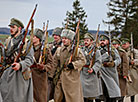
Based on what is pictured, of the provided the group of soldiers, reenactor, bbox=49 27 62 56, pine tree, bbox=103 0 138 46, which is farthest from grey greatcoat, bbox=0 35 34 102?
pine tree, bbox=103 0 138 46

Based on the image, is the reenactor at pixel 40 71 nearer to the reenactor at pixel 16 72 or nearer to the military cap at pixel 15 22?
the reenactor at pixel 16 72

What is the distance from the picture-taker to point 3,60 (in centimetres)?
574

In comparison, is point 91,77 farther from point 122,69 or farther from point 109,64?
point 122,69

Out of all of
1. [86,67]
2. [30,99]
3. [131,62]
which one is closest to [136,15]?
[131,62]

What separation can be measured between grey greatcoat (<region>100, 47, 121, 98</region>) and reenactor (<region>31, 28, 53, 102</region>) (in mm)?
2138

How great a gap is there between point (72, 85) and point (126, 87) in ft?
10.4

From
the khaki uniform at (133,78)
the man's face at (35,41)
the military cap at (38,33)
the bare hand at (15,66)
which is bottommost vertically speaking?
the khaki uniform at (133,78)

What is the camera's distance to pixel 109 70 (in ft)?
29.0

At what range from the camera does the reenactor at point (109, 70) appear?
869cm

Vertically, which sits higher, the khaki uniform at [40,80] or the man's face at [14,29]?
the man's face at [14,29]

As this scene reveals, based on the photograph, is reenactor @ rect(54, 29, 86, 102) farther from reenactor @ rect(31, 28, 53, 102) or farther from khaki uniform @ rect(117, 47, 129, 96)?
khaki uniform @ rect(117, 47, 129, 96)

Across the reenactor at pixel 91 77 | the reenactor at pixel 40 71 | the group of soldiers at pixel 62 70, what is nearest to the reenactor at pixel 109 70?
the group of soldiers at pixel 62 70

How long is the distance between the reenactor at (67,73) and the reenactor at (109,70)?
1.70 meters

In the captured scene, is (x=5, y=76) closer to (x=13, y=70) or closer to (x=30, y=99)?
(x=13, y=70)
